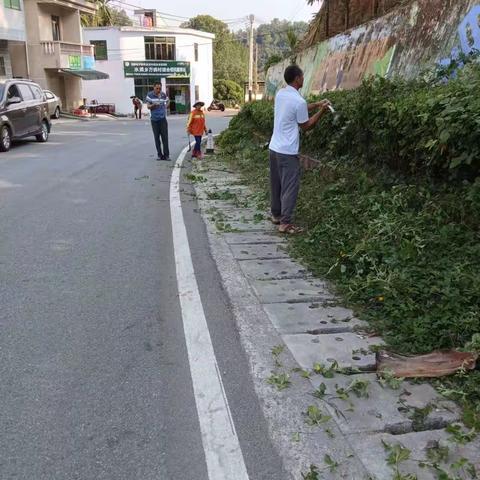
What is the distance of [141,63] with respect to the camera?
172ft

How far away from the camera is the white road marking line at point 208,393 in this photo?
260 cm

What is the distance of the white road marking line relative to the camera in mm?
2600

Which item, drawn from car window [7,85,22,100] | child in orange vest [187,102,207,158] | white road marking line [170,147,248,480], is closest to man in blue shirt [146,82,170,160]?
child in orange vest [187,102,207,158]

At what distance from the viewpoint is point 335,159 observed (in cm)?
789

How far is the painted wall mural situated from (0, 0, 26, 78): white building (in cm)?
2440

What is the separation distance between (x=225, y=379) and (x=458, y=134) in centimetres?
281

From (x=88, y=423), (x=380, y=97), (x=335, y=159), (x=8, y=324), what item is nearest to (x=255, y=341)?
(x=88, y=423)

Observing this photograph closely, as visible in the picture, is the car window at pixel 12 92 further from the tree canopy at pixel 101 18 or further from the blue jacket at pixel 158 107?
the tree canopy at pixel 101 18

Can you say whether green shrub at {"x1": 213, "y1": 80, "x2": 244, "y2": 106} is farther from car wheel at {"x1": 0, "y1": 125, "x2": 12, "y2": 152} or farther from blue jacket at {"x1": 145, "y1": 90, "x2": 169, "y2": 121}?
blue jacket at {"x1": 145, "y1": 90, "x2": 169, "y2": 121}

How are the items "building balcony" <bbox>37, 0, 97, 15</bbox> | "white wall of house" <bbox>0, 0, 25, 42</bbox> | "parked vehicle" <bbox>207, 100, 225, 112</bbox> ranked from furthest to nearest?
"parked vehicle" <bbox>207, 100, 225, 112</bbox> < "building balcony" <bbox>37, 0, 97, 15</bbox> < "white wall of house" <bbox>0, 0, 25, 42</bbox>

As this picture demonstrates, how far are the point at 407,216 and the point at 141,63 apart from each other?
51.1m

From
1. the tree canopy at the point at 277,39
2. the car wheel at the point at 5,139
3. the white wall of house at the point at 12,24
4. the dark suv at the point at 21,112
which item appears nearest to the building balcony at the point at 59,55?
the white wall of house at the point at 12,24

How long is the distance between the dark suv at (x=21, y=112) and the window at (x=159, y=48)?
38.0 m

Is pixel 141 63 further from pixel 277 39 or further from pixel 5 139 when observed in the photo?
pixel 5 139
